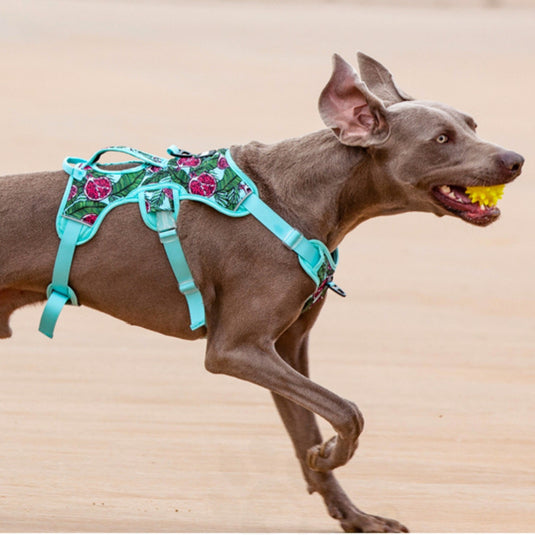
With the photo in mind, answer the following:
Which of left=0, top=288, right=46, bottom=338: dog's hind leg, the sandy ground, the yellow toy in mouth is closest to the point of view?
the yellow toy in mouth

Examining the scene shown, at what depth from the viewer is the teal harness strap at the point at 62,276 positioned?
557 centimetres

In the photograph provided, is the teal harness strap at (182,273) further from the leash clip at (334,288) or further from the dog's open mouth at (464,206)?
the dog's open mouth at (464,206)

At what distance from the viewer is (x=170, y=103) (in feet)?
65.6

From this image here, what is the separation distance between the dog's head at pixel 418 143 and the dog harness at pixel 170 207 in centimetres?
44

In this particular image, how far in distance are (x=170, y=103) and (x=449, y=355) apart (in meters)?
11.5

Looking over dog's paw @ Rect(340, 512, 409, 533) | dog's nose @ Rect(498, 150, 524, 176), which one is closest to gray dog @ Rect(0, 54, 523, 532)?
dog's nose @ Rect(498, 150, 524, 176)

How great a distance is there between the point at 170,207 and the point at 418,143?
1.04 metres

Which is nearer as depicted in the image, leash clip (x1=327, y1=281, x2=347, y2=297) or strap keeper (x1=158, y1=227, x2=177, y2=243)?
strap keeper (x1=158, y1=227, x2=177, y2=243)

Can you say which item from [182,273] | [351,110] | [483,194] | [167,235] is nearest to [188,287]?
[182,273]

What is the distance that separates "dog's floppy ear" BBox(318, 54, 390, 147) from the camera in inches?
216

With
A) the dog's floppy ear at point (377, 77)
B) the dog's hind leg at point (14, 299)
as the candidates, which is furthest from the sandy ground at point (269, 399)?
the dog's floppy ear at point (377, 77)

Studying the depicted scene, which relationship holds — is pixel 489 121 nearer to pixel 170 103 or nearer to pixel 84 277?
pixel 170 103

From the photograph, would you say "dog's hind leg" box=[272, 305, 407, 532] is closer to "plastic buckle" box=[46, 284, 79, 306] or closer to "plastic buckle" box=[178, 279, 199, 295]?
"plastic buckle" box=[178, 279, 199, 295]

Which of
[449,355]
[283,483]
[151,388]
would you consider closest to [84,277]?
[283,483]
